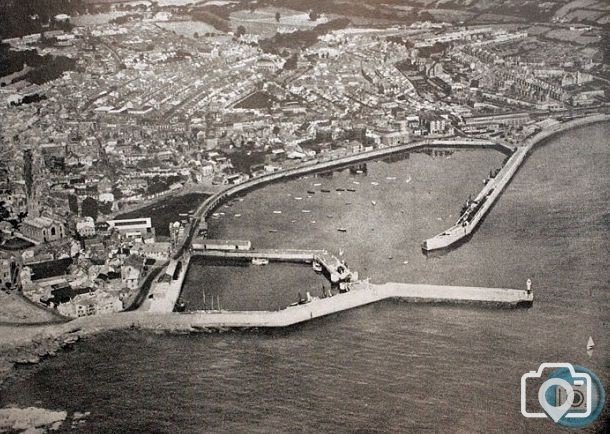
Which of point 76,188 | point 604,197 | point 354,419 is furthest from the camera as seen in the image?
point 604,197

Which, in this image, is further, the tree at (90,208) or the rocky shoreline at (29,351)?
the tree at (90,208)

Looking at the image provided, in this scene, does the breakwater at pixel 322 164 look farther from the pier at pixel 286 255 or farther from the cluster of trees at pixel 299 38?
the cluster of trees at pixel 299 38

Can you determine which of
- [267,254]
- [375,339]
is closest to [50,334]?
[267,254]

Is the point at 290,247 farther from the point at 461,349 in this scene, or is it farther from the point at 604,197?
the point at 604,197

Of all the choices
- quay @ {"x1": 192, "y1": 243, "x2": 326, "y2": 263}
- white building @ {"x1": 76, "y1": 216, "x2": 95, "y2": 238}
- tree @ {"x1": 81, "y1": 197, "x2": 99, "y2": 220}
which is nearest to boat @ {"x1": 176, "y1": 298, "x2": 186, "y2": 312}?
quay @ {"x1": 192, "y1": 243, "x2": 326, "y2": 263}

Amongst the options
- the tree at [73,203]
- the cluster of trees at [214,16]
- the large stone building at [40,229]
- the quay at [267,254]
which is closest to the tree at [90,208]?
the tree at [73,203]

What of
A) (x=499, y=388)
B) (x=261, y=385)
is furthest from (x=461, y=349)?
(x=261, y=385)
